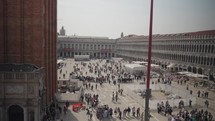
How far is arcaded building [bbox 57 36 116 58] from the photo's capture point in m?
141

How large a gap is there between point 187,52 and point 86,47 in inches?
3360

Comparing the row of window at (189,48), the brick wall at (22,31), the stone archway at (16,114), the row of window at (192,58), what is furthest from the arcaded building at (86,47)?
the stone archway at (16,114)

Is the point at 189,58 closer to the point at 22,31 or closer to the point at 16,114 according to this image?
the point at 22,31

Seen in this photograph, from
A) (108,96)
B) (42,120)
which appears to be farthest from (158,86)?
(42,120)

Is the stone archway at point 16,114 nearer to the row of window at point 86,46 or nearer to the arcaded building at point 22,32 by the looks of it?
the arcaded building at point 22,32

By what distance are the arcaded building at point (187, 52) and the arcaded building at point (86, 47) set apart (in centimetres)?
4837

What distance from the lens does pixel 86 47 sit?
145000 millimetres

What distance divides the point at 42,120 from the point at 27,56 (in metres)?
6.55

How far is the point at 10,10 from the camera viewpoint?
24109 mm

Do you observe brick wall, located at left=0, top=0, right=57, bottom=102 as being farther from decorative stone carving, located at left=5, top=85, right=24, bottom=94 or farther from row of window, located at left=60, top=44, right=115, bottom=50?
row of window, located at left=60, top=44, right=115, bottom=50

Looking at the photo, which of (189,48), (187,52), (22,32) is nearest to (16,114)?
(22,32)

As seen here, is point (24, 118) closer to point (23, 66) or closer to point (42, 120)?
→ point (42, 120)

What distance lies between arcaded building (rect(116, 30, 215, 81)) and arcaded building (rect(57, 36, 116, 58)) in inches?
1904

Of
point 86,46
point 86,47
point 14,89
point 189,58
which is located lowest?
point 14,89
